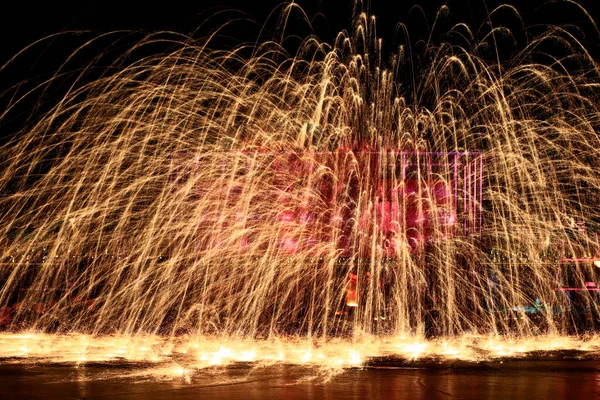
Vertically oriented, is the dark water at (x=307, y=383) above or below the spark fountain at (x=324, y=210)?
below

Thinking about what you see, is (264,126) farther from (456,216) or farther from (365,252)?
(456,216)

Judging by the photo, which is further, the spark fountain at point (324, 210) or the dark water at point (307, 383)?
the spark fountain at point (324, 210)

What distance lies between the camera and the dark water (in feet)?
30.8

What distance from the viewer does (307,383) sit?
1035 centimetres

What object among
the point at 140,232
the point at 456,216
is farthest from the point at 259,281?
the point at 140,232

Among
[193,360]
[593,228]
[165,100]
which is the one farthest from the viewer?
[593,228]

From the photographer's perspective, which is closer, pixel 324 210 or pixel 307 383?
pixel 307 383

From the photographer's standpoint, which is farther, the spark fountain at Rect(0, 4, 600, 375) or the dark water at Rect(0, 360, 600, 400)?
the spark fountain at Rect(0, 4, 600, 375)

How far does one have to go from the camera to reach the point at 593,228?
33531 mm

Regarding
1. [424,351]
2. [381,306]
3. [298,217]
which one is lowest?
[424,351]

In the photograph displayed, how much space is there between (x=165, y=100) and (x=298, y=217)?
14.0 feet

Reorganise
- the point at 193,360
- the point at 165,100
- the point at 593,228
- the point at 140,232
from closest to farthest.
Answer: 1. the point at 193,360
2. the point at 165,100
3. the point at 140,232
4. the point at 593,228

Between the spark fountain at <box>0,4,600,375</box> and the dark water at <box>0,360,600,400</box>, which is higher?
the spark fountain at <box>0,4,600,375</box>

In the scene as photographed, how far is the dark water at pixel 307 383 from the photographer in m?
9.39
